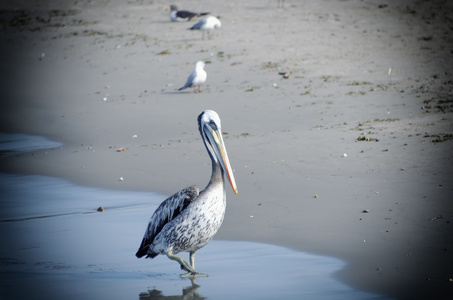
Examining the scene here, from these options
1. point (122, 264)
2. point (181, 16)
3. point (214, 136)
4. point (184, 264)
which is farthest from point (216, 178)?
point (181, 16)

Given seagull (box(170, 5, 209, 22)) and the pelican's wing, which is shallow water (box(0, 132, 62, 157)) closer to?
the pelican's wing

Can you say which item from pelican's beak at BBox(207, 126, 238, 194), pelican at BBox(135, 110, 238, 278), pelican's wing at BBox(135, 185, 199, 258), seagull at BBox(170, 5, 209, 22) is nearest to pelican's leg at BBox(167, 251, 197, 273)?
pelican at BBox(135, 110, 238, 278)

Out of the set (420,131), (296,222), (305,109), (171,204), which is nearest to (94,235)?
(171,204)

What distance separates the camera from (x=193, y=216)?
226 inches

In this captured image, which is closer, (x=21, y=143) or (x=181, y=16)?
(x=21, y=143)

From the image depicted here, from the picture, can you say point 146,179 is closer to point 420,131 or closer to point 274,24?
point 420,131

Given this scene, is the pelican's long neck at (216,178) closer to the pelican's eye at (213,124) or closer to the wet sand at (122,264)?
the pelican's eye at (213,124)

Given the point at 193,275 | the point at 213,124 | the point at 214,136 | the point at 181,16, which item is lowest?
the point at 193,275

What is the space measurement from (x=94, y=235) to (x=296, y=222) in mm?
1940

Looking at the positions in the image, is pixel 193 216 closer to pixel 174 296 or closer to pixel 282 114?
pixel 174 296

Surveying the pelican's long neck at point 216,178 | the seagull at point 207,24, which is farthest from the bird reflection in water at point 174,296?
the seagull at point 207,24

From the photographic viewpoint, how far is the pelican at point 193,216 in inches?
225

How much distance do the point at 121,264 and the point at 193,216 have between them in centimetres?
95

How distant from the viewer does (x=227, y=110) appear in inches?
485
